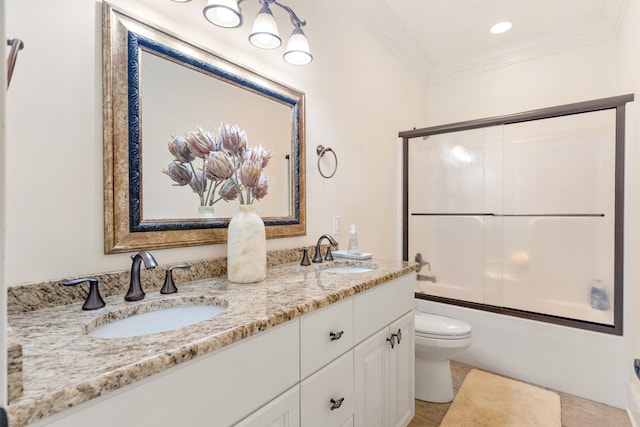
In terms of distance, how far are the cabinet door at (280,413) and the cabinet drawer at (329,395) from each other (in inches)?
1.1

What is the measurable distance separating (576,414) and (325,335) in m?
1.82

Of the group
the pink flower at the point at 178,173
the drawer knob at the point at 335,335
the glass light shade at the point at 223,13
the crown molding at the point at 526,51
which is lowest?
the drawer knob at the point at 335,335

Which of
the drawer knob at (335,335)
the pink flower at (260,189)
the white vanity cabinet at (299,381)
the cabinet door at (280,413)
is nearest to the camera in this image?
the white vanity cabinet at (299,381)

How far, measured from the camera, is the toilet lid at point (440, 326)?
184 cm

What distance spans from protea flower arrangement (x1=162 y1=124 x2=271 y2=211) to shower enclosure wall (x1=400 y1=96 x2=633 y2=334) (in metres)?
1.76

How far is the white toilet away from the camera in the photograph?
1814mm

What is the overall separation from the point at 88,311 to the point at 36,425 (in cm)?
45

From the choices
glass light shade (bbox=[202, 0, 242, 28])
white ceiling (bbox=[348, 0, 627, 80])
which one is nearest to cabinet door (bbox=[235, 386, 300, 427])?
glass light shade (bbox=[202, 0, 242, 28])

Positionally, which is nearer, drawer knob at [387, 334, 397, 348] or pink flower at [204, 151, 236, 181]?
pink flower at [204, 151, 236, 181]

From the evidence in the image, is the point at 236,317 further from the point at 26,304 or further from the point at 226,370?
the point at 26,304

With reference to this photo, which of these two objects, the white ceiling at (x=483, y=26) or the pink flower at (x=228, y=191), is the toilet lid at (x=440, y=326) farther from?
the white ceiling at (x=483, y=26)

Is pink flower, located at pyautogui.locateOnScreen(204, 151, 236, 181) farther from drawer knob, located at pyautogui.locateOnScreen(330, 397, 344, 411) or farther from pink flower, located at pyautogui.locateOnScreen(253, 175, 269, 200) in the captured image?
drawer knob, located at pyautogui.locateOnScreen(330, 397, 344, 411)

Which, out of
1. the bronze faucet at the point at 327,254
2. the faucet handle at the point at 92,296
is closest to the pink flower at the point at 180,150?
the faucet handle at the point at 92,296

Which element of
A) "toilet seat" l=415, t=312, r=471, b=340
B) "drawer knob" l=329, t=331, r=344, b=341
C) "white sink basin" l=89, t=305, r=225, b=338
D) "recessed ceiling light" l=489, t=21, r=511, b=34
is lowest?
"toilet seat" l=415, t=312, r=471, b=340
